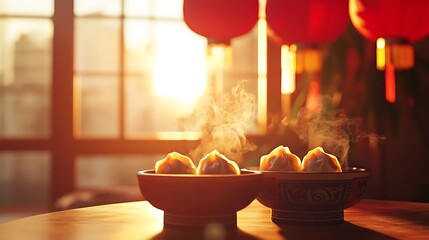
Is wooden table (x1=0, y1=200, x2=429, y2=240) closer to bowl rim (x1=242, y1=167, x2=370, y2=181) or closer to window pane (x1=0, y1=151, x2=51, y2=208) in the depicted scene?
bowl rim (x1=242, y1=167, x2=370, y2=181)

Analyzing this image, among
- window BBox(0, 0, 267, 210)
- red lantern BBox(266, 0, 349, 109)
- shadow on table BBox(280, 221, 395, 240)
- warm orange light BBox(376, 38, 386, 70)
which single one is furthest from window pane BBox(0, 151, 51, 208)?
shadow on table BBox(280, 221, 395, 240)

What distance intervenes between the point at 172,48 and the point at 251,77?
0.56m

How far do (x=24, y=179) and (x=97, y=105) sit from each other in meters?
0.63

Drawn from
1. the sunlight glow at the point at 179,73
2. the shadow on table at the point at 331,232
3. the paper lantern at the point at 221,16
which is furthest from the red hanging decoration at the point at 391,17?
the sunlight glow at the point at 179,73

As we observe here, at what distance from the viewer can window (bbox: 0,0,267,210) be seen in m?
3.88

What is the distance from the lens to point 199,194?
4.02 ft

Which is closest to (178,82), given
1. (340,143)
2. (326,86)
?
(326,86)

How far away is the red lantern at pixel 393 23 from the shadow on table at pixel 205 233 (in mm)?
1034

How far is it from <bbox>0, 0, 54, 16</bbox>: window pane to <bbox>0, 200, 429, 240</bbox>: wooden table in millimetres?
2587

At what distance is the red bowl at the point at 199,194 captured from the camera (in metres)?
1.22

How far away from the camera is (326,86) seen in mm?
3711

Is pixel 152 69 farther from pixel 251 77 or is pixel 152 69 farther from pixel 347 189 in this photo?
pixel 347 189

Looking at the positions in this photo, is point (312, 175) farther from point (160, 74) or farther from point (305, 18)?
point (160, 74)

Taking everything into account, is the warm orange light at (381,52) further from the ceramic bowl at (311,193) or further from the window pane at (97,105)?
the window pane at (97,105)
